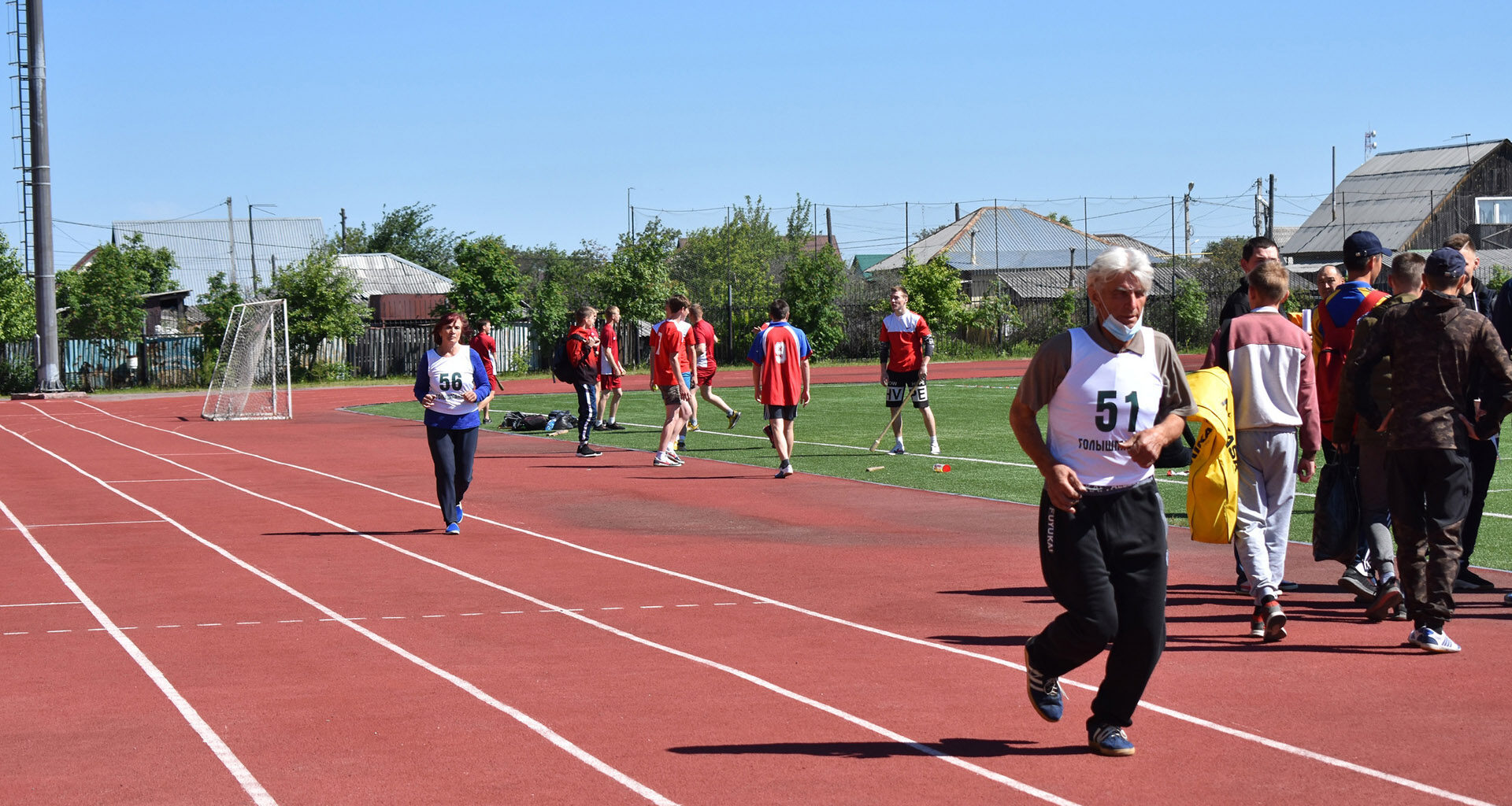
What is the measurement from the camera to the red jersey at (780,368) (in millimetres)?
15719

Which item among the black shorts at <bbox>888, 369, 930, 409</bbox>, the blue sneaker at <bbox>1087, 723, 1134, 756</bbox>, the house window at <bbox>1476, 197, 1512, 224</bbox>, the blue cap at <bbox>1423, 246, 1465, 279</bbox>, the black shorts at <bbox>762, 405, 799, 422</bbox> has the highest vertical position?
the house window at <bbox>1476, 197, 1512, 224</bbox>

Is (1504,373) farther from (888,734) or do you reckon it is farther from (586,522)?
(586,522)

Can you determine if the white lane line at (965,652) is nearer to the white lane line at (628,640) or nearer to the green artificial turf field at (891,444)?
the white lane line at (628,640)

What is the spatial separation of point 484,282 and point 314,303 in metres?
5.33

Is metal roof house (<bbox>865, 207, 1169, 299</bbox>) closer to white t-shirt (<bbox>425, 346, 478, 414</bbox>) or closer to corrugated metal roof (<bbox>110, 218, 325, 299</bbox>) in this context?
corrugated metal roof (<bbox>110, 218, 325, 299</bbox>)

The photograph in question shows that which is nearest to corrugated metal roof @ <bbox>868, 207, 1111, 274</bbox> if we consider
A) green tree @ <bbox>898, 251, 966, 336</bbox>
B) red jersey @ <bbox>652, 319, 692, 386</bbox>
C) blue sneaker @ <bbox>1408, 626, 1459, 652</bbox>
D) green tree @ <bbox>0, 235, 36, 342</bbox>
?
green tree @ <bbox>898, 251, 966, 336</bbox>

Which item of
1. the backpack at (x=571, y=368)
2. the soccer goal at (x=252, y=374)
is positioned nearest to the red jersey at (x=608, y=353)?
the backpack at (x=571, y=368)

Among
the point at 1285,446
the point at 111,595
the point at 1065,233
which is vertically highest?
the point at 1065,233

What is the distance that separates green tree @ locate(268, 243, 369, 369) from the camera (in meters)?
44.7

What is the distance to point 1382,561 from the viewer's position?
7.55 meters

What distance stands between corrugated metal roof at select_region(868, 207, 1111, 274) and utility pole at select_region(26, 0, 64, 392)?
4487cm

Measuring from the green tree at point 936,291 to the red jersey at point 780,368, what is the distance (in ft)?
112

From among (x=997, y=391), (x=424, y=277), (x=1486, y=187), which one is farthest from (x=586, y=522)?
(x=1486, y=187)

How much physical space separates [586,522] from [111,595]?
4.24 meters
